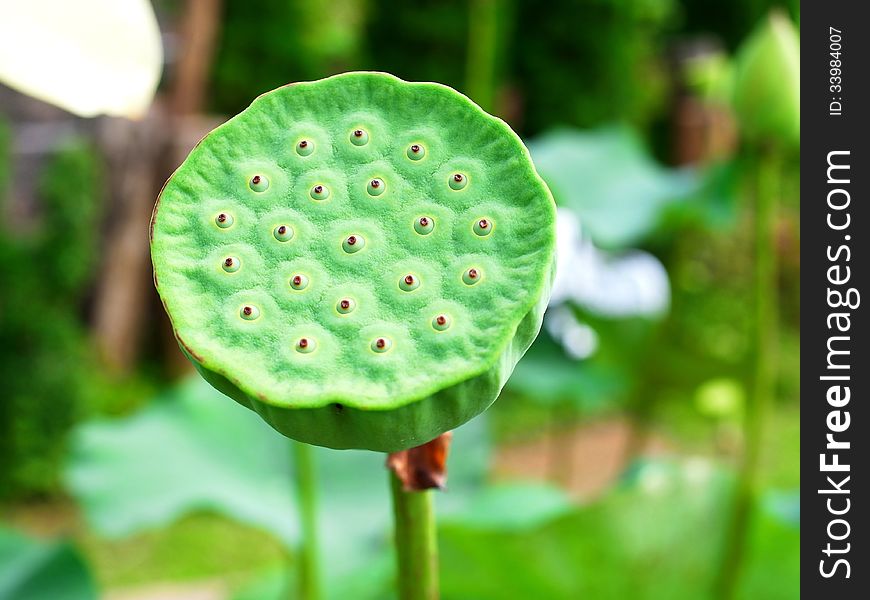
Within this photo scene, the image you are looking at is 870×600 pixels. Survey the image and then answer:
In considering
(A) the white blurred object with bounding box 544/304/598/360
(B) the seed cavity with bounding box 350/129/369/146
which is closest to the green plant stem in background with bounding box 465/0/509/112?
(A) the white blurred object with bounding box 544/304/598/360

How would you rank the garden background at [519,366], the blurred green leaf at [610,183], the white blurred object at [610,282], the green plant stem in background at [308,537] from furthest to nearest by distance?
the white blurred object at [610,282] < the blurred green leaf at [610,183] < the garden background at [519,366] < the green plant stem in background at [308,537]

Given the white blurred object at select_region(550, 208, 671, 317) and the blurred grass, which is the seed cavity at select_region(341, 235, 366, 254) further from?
the blurred grass

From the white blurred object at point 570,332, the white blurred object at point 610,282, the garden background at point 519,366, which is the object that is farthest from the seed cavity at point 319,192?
the white blurred object at point 570,332

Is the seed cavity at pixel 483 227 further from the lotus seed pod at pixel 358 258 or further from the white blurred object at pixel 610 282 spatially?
the white blurred object at pixel 610 282

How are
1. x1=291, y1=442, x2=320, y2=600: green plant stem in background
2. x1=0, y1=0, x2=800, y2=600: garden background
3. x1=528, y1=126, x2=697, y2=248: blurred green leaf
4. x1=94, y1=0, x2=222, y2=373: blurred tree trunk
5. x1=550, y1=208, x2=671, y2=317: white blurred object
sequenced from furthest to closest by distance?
x1=94, y1=0, x2=222, y2=373: blurred tree trunk, x1=550, y1=208, x2=671, y2=317: white blurred object, x1=528, y1=126, x2=697, y2=248: blurred green leaf, x1=0, y1=0, x2=800, y2=600: garden background, x1=291, y1=442, x2=320, y2=600: green plant stem in background

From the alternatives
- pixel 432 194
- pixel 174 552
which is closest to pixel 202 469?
pixel 432 194

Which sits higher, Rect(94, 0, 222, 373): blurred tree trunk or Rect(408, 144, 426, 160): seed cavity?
Rect(94, 0, 222, 373): blurred tree trunk
